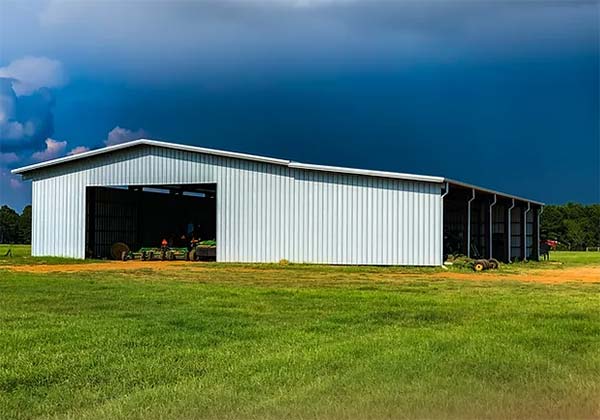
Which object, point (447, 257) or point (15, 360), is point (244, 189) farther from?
point (15, 360)

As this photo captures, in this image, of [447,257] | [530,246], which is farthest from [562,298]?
[530,246]

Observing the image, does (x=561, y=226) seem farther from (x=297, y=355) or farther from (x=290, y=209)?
(x=297, y=355)

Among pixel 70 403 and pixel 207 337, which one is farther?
pixel 207 337

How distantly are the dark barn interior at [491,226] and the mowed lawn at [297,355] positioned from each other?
16.2 meters

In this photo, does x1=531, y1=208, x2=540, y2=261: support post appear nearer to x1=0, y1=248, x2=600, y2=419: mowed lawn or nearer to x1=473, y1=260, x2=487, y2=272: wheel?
x1=473, y1=260, x2=487, y2=272: wheel

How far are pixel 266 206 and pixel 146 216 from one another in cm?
1017

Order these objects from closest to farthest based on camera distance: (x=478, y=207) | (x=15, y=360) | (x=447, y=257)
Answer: (x=15, y=360), (x=447, y=257), (x=478, y=207)

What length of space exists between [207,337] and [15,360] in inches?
80.3

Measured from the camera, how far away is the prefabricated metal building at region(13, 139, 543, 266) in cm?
2295

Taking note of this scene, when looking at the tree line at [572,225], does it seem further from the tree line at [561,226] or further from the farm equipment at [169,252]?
the farm equipment at [169,252]

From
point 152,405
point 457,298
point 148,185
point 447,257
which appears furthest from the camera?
point 148,185

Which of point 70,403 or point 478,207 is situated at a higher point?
point 478,207

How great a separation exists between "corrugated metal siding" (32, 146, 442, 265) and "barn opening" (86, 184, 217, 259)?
104 centimetres

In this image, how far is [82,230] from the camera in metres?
28.1
